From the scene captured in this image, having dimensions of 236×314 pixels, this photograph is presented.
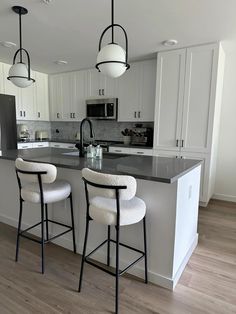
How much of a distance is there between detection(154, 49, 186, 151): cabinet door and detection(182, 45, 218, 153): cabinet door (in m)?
0.10

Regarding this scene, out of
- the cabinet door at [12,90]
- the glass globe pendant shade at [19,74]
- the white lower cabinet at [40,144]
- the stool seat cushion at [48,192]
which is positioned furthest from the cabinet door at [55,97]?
the stool seat cushion at [48,192]

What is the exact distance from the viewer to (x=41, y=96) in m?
5.16

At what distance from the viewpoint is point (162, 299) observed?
1.60m

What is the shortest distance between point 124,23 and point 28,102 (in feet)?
10.3

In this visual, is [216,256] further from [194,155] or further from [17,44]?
[17,44]

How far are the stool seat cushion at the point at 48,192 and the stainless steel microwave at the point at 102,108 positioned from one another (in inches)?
103

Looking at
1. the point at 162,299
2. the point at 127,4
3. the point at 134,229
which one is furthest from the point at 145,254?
the point at 127,4

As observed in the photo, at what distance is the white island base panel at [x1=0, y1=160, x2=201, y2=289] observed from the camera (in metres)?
1.66

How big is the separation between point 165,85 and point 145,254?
2.67 m

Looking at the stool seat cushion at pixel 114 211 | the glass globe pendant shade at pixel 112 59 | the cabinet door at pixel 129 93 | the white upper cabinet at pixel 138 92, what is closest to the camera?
the stool seat cushion at pixel 114 211

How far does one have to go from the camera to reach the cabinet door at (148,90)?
388 centimetres

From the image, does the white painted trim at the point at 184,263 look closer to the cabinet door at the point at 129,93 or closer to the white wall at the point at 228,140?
the white wall at the point at 228,140

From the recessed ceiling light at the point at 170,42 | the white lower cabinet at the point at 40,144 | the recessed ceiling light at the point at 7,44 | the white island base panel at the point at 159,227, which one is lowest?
the white island base panel at the point at 159,227

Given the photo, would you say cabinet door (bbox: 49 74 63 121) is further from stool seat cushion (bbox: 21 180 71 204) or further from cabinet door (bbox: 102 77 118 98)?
stool seat cushion (bbox: 21 180 71 204)
